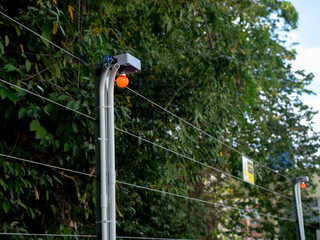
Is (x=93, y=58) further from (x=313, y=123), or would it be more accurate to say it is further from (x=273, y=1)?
(x=313, y=123)

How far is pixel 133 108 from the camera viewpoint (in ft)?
16.0

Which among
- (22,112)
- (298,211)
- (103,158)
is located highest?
(22,112)

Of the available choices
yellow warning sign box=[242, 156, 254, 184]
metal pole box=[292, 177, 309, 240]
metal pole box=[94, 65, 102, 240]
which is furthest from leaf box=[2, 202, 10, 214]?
metal pole box=[292, 177, 309, 240]

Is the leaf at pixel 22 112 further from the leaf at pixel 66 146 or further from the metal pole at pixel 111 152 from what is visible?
the metal pole at pixel 111 152

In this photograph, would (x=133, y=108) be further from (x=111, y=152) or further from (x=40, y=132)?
(x=111, y=152)

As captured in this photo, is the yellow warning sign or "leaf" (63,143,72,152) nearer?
"leaf" (63,143,72,152)

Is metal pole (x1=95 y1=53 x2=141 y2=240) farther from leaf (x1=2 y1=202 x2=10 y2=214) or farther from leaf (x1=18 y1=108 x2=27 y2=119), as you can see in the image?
leaf (x1=2 y1=202 x2=10 y2=214)

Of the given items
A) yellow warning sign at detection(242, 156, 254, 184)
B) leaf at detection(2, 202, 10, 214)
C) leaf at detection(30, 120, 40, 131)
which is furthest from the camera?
yellow warning sign at detection(242, 156, 254, 184)

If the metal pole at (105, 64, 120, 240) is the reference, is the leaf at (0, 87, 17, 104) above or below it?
above

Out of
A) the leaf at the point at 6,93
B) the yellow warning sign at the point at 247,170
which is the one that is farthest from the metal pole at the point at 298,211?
the leaf at the point at 6,93

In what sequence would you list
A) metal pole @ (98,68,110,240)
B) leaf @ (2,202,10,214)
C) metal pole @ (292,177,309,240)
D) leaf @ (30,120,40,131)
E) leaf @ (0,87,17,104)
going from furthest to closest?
metal pole @ (292,177,309,240)
leaf @ (2,202,10,214)
leaf @ (30,120,40,131)
leaf @ (0,87,17,104)
metal pole @ (98,68,110,240)

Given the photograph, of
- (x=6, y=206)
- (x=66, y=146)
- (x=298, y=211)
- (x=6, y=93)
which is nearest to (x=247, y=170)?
(x=298, y=211)

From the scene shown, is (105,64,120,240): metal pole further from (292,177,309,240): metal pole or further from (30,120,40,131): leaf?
(292,177,309,240): metal pole

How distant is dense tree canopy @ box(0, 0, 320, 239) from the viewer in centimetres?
319
